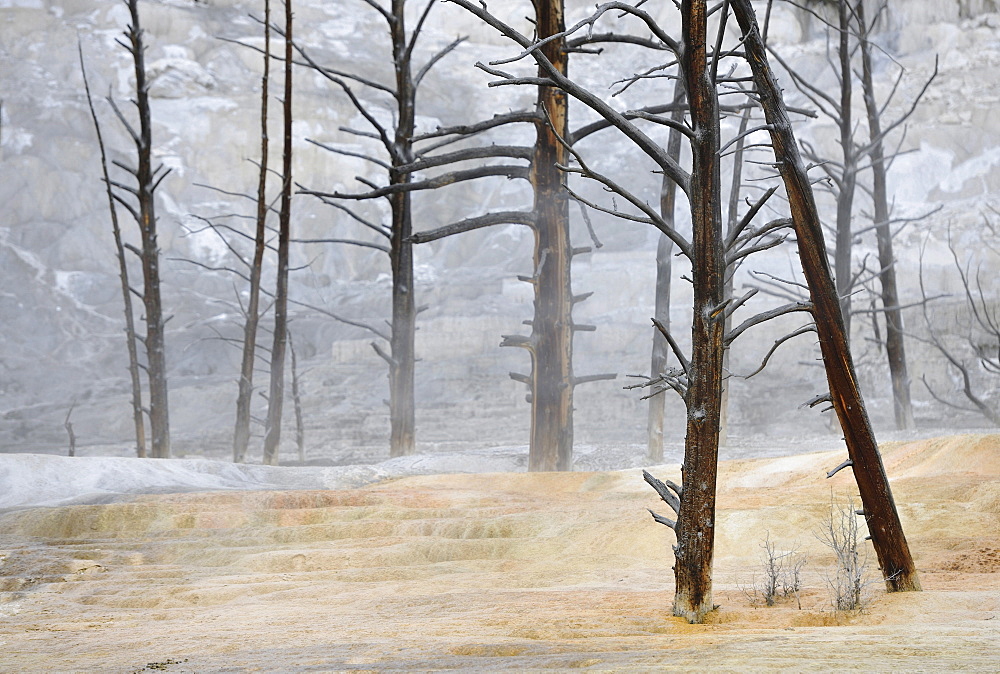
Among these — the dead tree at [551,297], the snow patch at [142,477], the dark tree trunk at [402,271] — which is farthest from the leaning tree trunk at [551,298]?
the dark tree trunk at [402,271]

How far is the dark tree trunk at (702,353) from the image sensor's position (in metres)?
4.30

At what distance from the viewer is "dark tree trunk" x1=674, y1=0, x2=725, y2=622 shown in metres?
4.30

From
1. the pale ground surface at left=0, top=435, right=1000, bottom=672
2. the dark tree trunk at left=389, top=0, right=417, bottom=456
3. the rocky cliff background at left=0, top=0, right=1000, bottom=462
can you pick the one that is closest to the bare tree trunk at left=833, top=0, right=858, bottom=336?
the rocky cliff background at left=0, top=0, right=1000, bottom=462

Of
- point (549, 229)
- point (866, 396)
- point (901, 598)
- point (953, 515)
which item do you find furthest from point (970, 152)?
point (901, 598)

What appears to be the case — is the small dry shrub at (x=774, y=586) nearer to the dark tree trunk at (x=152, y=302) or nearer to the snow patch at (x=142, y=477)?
the snow patch at (x=142, y=477)

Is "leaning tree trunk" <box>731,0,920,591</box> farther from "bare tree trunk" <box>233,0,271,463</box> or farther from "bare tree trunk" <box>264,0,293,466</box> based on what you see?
"bare tree trunk" <box>233,0,271,463</box>

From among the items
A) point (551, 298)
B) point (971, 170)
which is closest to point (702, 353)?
point (551, 298)

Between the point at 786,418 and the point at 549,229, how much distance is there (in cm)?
1159

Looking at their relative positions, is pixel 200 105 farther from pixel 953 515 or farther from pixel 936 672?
pixel 936 672

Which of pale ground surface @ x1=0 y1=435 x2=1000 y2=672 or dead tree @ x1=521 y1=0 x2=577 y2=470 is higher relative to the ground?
dead tree @ x1=521 y1=0 x2=577 y2=470

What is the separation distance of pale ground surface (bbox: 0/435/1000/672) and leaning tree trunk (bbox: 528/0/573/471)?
1.59m

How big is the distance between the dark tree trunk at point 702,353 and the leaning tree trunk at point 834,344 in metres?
0.57

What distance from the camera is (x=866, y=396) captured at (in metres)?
21.5

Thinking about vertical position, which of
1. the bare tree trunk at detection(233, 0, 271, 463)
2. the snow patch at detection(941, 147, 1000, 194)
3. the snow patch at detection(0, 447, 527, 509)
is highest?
the snow patch at detection(941, 147, 1000, 194)
